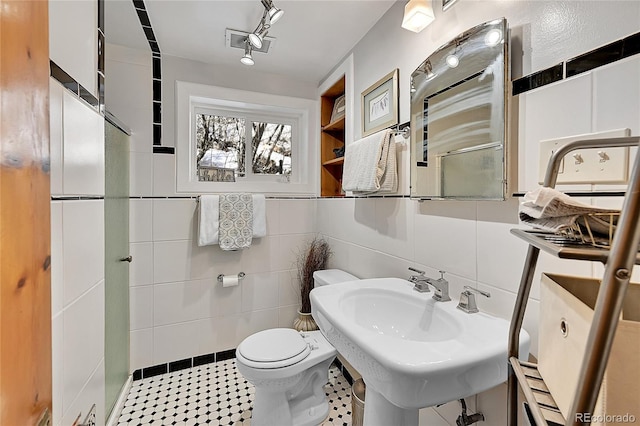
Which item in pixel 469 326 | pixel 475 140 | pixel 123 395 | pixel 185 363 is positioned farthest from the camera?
pixel 185 363

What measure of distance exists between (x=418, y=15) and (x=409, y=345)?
1.18 m

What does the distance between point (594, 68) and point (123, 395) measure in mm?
2519

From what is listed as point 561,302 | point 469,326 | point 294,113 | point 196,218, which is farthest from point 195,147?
point 561,302

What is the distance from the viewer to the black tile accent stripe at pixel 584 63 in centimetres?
65

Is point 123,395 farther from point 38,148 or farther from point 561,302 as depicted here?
point 561,302

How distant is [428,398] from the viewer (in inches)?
26.6

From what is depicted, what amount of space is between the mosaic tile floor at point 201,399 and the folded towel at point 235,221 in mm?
868

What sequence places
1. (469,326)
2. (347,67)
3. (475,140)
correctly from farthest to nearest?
(347,67), (475,140), (469,326)

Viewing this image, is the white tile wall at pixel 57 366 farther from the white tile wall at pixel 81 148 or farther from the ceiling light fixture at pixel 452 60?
the ceiling light fixture at pixel 452 60

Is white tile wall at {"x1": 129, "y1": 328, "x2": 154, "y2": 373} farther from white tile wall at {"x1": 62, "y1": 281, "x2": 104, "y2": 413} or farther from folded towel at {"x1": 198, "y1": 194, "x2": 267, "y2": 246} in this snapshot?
white tile wall at {"x1": 62, "y1": 281, "x2": 104, "y2": 413}

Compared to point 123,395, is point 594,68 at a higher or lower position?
Answer: higher

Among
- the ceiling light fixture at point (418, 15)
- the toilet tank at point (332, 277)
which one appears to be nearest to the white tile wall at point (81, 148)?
the ceiling light fixture at point (418, 15)

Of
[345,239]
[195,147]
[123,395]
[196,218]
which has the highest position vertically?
[195,147]

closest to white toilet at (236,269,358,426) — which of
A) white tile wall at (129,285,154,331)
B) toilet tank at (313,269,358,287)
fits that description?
toilet tank at (313,269,358,287)
